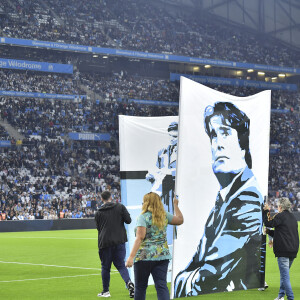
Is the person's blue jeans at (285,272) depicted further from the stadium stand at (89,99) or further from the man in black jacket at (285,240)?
the stadium stand at (89,99)

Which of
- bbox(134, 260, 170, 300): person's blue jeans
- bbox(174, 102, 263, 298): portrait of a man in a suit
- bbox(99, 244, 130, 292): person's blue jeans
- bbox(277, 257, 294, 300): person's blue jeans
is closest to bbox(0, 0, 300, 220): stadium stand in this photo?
bbox(99, 244, 130, 292): person's blue jeans

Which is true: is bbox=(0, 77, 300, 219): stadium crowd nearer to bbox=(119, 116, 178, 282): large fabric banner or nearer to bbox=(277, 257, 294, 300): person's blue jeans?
bbox=(119, 116, 178, 282): large fabric banner

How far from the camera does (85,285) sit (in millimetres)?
12828

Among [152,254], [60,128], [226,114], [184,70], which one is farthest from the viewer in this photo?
[184,70]

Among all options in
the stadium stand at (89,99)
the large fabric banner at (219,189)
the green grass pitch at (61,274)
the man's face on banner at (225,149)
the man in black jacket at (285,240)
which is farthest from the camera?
the stadium stand at (89,99)

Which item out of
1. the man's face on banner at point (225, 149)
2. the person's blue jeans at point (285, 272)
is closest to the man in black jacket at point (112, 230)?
the man's face on banner at point (225, 149)

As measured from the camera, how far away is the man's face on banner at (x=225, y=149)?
1060cm

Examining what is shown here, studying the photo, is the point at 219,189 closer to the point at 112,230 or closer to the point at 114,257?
the point at 112,230

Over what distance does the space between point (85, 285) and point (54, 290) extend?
2.82 ft

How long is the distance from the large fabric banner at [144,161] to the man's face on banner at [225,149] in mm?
1037

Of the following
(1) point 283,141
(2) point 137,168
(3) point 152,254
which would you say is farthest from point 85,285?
(1) point 283,141

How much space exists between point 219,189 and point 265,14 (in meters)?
62.8

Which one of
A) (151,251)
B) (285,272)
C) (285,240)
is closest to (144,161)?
(285,240)

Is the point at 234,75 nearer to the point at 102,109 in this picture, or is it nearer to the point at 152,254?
the point at 102,109
